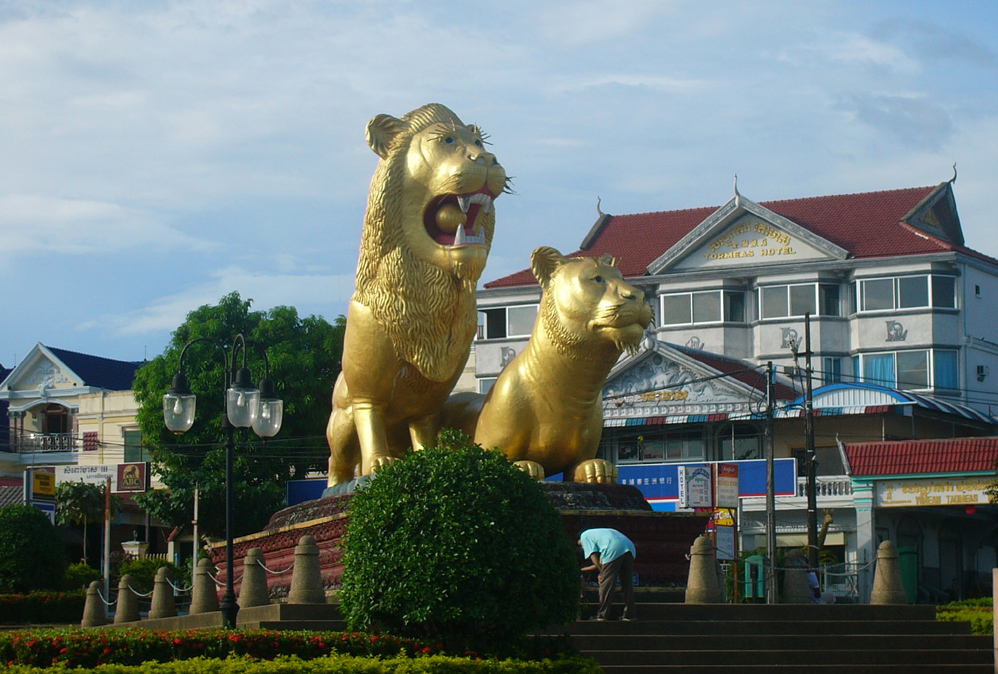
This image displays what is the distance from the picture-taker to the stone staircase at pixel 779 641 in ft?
40.5

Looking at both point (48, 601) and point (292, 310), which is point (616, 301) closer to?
point (48, 601)

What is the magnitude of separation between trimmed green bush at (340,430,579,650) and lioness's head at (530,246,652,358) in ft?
10.7

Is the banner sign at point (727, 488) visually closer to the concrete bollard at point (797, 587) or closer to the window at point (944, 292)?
the concrete bollard at point (797, 587)

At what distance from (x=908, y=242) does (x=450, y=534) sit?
110ft

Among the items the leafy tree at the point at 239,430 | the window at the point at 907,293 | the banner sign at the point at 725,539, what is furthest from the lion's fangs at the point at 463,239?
the window at the point at 907,293

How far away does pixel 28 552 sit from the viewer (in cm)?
2798

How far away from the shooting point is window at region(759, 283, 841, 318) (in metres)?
42.0

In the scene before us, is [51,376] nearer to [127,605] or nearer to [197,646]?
[127,605]

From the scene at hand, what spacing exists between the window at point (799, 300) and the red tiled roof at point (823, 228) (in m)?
1.43

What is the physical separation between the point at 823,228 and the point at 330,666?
3582cm

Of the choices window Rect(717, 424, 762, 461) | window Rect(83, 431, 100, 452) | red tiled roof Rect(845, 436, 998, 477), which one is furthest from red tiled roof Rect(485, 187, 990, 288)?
window Rect(83, 431, 100, 452)

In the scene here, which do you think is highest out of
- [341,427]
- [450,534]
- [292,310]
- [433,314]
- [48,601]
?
[292,310]

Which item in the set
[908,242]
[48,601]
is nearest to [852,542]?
[908,242]

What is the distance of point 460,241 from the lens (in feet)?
46.6
